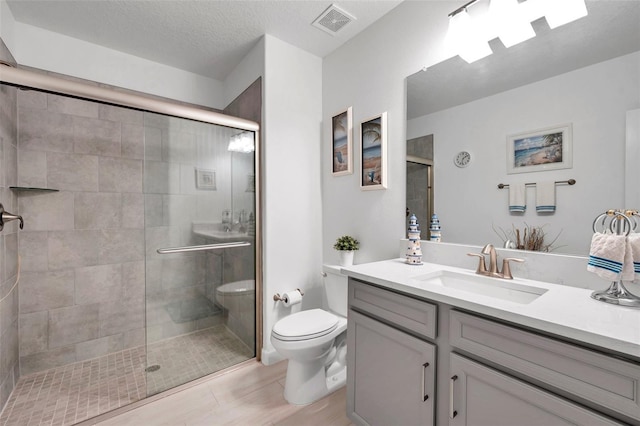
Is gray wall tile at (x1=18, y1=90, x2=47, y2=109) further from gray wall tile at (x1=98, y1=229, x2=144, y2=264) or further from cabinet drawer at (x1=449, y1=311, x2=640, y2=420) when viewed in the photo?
cabinet drawer at (x1=449, y1=311, x2=640, y2=420)

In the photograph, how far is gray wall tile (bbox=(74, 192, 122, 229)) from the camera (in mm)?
2188

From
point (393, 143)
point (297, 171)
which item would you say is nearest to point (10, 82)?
point (297, 171)

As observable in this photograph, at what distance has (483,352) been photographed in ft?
3.14

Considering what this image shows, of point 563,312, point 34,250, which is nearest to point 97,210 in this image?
point 34,250

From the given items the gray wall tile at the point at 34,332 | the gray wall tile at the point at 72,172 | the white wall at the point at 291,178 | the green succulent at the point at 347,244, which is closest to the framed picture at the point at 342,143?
the white wall at the point at 291,178

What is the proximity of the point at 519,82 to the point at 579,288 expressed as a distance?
94 centimetres

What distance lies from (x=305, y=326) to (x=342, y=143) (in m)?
1.39

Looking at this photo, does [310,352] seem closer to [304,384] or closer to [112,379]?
[304,384]

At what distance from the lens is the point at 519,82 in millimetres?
1337

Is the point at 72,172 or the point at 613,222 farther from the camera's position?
the point at 72,172

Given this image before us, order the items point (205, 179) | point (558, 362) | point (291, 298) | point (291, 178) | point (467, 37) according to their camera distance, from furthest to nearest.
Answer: point (291, 178), point (291, 298), point (205, 179), point (467, 37), point (558, 362)

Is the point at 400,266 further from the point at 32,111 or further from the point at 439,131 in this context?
the point at 32,111

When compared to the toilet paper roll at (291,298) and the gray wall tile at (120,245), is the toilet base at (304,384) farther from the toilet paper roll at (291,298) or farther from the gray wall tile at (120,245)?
the gray wall tile at (120,245)

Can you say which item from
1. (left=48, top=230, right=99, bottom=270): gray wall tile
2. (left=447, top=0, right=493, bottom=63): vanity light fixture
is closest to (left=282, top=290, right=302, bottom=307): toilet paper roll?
(left=48, top=230, right=99, bottom=270): gray wall tile
